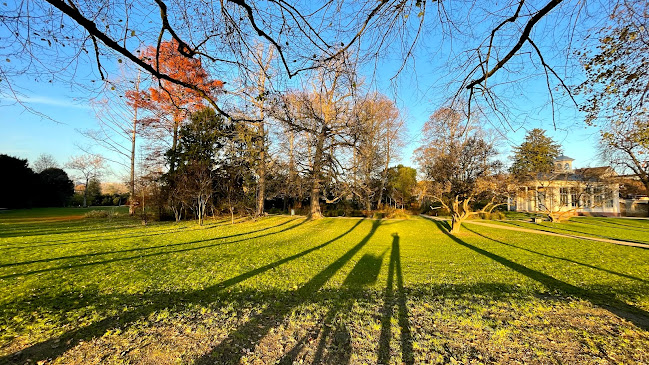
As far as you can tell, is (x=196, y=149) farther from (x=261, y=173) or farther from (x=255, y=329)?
(x=255, y=329)

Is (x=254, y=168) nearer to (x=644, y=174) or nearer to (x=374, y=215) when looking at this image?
(x=374, y=215)

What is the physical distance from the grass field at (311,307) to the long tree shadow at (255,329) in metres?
0.02

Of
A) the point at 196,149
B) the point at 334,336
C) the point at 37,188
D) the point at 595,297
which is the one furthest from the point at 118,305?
the point at 37,188

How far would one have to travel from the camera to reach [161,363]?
2.59 m

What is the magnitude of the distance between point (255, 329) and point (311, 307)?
1.04 m

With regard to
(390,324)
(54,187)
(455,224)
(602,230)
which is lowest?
(602,230)

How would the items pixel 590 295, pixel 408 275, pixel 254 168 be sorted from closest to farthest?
pixel 590 295 → pixel 408 275 → pixel 254 168

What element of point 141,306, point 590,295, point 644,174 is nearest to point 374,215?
point 644,174

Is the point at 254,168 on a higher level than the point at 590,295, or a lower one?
higher

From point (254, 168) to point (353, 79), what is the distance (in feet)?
57.2

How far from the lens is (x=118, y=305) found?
13.1ft

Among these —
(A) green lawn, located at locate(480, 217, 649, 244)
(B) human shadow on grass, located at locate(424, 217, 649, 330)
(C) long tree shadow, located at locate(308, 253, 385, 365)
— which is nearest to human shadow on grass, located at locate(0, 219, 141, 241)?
(C) long tree shadow, located at locate(308, 253, 385, 365)

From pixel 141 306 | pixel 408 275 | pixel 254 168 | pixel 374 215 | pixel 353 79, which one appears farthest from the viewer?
pixel 374 215

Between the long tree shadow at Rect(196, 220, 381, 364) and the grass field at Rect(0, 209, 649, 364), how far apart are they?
21 millimetres
